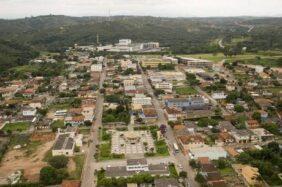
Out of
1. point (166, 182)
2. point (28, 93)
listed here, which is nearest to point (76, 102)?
point (28, 93)

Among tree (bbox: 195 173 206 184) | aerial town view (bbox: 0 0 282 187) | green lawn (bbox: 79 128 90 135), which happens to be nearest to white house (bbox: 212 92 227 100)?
aerial town view (bbox: 0 0 282 187)

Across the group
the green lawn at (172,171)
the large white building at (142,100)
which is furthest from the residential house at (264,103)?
the green lawn at (172,171)

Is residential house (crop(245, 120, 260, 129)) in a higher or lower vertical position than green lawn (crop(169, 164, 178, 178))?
higher

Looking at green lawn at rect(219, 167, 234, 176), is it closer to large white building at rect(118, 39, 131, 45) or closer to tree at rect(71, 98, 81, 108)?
tree at rect(71, 98, 81, 108)

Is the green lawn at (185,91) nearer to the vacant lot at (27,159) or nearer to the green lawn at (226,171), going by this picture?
the vacant lot at (27,159)

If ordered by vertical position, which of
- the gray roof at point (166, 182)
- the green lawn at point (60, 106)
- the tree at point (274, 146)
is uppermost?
the tree at point (274, 146)

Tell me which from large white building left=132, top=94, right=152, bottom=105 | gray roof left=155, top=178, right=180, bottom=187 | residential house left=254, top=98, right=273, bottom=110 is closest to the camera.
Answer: gray roof left=155, top=178, right=180, bottom=187

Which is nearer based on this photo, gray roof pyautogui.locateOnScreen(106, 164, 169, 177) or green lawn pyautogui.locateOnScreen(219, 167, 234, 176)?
gray roof pyautogui.locateOnScreen(106, 164, 169, 177)
